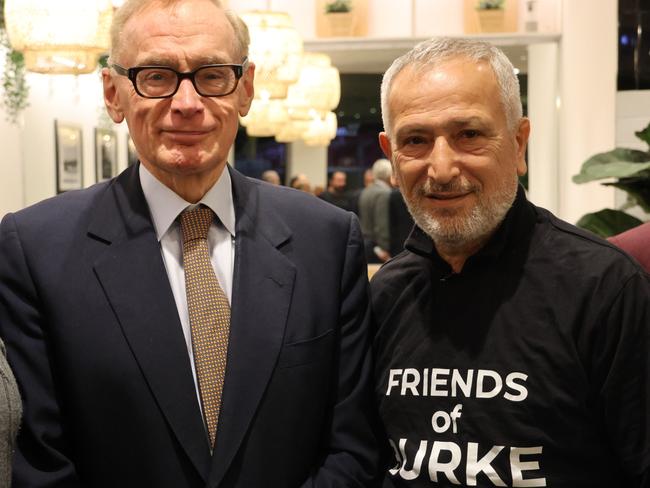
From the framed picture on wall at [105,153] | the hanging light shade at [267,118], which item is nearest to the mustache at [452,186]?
the hanging light shade at [267,118]

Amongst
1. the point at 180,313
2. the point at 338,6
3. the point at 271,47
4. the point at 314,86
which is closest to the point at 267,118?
the point at 314,86

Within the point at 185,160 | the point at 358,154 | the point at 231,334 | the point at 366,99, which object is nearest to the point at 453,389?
the point at 231,334

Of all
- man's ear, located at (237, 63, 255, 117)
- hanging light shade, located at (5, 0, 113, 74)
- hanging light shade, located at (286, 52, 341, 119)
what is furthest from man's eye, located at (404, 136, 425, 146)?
hanging light shade, located at (286, 52, 341, 119)

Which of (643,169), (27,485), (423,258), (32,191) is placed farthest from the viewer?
(32,191)

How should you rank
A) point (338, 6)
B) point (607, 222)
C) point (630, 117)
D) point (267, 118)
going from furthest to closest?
point (338, 6)
point (630, 117)
point (267, 118)
point (607, 222)

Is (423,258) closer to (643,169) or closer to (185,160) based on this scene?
(185,160)

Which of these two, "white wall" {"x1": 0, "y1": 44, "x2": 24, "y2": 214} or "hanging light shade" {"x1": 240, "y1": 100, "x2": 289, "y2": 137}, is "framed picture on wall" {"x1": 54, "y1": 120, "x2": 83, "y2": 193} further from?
"hanging light shade" {"x1": 240, "y1": 100, "x2": 289, "y2": 137}

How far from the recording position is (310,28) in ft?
22.0

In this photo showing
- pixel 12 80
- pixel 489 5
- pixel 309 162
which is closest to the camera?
pixel 12 80

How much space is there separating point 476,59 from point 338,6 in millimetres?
5115

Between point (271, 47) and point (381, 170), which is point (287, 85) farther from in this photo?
point (381, 170)

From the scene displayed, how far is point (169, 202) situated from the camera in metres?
1.69

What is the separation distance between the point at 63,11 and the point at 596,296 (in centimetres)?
283

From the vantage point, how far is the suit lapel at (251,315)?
1584 millimetres
